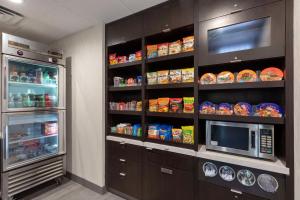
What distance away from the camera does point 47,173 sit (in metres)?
2.37

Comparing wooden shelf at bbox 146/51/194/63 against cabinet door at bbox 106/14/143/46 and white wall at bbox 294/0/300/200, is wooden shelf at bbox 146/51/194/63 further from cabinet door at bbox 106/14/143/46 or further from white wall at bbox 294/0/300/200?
white wall at bbox 294/0/300/200

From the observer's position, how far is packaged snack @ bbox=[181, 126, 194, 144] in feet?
5.43

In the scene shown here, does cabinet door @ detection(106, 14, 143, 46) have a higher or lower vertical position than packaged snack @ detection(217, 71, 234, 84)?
higher

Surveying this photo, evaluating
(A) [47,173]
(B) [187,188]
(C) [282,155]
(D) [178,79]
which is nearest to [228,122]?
(C) [282,155]

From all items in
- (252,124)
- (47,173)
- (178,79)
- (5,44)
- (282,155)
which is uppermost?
(5,44)

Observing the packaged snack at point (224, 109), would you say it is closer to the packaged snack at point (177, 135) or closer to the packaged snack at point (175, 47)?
the packaged snack at point (177, 135)

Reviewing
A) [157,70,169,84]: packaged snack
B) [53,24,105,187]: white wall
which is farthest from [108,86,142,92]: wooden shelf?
[157,70,169,84]: packaged snack

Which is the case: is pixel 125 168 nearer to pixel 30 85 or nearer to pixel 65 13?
pixel 30 85

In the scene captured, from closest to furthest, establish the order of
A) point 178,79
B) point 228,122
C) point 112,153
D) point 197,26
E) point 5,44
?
point 228,122, point 197,26, point 178,79, point 5,44, point 112,153

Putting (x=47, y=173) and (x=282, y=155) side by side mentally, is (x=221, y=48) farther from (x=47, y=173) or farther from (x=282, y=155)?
(x=47, y=173)

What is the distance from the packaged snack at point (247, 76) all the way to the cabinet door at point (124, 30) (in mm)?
1244

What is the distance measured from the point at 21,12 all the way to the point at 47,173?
226cm

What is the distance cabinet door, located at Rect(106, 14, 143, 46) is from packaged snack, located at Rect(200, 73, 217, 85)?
0.97 meters

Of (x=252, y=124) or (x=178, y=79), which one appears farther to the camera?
(x=178, y=79)
